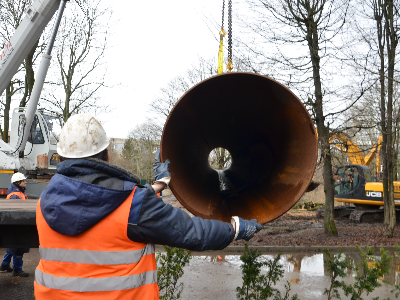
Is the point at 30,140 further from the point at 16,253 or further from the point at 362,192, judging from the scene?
the point at 362,192

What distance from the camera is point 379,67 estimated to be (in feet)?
25.9

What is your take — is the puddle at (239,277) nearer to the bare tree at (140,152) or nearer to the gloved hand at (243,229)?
the gloved hand at (243,229)

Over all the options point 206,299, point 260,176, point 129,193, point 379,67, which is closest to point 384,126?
point 379,67

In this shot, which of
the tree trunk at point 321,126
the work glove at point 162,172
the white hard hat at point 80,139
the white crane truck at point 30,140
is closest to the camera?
the white hard hat at point 80,139

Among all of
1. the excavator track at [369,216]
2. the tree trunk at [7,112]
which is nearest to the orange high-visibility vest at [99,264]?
the excavator track at [369,216]

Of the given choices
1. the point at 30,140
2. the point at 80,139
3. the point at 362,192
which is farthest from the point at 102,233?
the point at 362,192

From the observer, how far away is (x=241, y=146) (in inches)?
119

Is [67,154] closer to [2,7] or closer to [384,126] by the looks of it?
[384,126]

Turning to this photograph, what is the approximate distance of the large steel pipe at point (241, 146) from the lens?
2.31m

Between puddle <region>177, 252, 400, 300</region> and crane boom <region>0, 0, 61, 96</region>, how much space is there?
5.40 m

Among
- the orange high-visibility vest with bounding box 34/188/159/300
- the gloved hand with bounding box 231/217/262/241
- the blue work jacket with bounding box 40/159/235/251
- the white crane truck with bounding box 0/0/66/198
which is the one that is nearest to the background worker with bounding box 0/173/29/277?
the white crane truck with bounding box 0/0/66/198

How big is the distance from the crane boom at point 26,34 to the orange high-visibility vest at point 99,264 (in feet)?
21.9

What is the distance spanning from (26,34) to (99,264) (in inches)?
277

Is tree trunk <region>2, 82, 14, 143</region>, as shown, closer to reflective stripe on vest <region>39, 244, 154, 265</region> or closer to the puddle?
the puddle
